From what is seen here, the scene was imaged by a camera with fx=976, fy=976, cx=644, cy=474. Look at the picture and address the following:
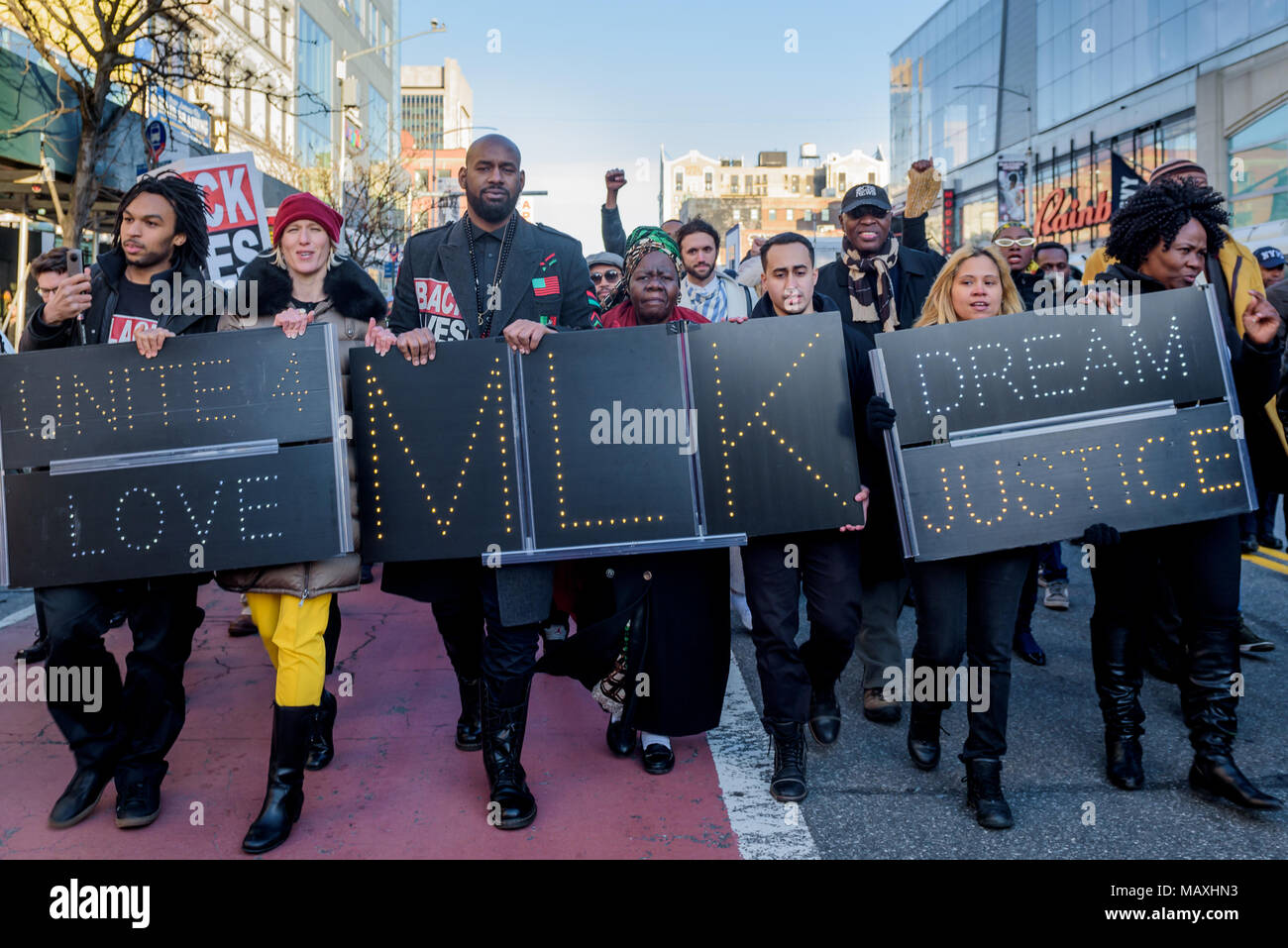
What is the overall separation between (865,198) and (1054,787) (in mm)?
3180

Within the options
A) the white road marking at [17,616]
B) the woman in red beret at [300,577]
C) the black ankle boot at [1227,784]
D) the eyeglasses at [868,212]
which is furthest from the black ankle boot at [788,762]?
the white road marking at [17,616]

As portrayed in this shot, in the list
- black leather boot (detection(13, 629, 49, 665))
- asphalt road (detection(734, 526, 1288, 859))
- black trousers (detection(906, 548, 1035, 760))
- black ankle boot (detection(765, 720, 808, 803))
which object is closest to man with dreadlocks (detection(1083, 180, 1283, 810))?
asphalt road (detection(734, 526, 1288, 859))

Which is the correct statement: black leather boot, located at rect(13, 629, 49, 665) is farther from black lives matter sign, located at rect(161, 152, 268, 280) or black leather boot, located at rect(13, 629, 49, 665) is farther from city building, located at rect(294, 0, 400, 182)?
city building, located at rect(294, 0, 400, 182)

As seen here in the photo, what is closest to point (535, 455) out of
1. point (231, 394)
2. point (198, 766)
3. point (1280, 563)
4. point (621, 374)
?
point (621, 374)

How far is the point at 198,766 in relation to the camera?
4.23m

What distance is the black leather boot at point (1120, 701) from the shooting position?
3906 mm

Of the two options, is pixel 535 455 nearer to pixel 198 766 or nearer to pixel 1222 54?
pixel 198 766

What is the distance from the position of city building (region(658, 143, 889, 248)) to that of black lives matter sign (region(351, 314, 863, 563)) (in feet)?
449

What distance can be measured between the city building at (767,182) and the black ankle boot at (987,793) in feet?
450

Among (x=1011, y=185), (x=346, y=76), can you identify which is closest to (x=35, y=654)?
(x=1011, y=185)

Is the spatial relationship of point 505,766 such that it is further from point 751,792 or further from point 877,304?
point 877,304

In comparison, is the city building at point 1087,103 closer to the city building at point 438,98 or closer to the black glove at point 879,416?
the black glove at point 879,416

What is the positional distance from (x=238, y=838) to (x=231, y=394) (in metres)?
1.62

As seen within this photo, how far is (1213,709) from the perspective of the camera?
3.79m
